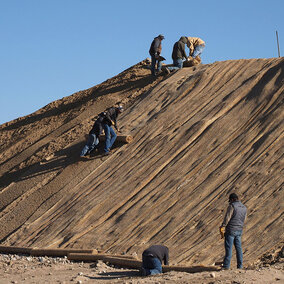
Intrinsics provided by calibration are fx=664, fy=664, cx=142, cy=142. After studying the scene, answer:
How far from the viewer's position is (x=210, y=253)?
10.1 metres

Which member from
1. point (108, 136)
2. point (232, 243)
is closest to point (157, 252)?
point (232, 243)

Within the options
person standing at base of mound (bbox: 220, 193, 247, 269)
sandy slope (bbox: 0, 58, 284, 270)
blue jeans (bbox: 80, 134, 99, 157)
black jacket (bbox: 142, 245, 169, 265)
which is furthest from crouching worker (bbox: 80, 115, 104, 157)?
person standing at base of mound (bbox: 220, 193, 247, 269)

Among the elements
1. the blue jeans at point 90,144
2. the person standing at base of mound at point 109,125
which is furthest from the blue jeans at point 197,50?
the blue jeans at point 90,144

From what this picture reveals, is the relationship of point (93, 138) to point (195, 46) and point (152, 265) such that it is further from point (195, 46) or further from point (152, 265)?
point (152, 265)

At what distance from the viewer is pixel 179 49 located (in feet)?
61.3

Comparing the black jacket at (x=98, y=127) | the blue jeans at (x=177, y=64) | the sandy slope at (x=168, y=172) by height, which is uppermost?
the blue jeans at (x=177, y=64)

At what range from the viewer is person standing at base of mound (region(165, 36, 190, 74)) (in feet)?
61.3

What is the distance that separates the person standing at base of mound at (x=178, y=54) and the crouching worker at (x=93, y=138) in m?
Answer: 4.25

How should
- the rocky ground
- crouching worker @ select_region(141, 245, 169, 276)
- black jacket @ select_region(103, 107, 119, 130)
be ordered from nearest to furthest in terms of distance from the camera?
the rocky ground
crouching worker @ select_region(141, 245, 169, 276)
black jacket @ select_region(103, 107, 119, 130)

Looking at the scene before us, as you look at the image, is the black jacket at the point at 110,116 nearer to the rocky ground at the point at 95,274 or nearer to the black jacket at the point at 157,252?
the rocky ground at the point at 95,274

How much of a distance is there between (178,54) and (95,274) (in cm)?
997

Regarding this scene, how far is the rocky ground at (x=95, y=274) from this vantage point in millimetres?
8141

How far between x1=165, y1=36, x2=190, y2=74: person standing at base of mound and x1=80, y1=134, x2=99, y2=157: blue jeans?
4.26m

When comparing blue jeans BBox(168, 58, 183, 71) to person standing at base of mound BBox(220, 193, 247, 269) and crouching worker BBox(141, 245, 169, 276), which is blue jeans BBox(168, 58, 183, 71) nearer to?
person standing at base of mound BBox(220, 193, 247, 269)
